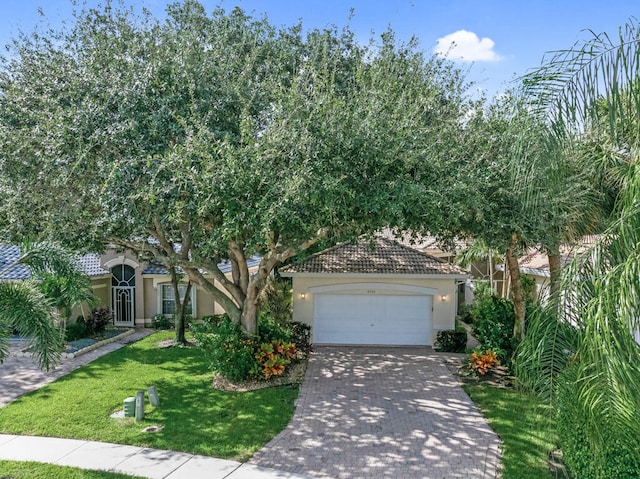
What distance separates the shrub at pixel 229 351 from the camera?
13539mm

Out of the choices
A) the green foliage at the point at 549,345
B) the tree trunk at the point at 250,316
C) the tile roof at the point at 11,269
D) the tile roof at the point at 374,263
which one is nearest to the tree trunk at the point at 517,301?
the tile roof at the point at 374,263

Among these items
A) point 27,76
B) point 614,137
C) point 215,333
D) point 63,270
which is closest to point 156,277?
point 215,333

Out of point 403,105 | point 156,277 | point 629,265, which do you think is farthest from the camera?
point 156,277

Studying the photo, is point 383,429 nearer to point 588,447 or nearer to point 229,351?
point 588,447

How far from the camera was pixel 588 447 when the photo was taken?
6.94 metres

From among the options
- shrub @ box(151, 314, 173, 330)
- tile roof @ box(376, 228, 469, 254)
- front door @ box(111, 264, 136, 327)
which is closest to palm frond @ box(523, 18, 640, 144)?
tile roof @ box(376, 228, 469, 254)

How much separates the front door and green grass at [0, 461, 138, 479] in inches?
590

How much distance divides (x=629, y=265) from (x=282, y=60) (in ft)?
39.5

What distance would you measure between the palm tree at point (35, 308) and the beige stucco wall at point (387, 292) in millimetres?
10646

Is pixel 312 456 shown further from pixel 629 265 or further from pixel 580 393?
pixel 629 265

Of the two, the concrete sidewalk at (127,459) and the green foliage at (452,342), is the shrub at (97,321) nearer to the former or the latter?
the concrete sidewalk at (127,459)

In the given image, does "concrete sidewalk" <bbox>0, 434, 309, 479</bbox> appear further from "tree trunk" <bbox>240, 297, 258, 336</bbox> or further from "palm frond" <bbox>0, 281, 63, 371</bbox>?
"tree trunk" <bbox>240, 297, 258, 336</bbox>

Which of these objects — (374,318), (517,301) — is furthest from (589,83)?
(374,318)

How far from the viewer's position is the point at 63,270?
30.6 ft
